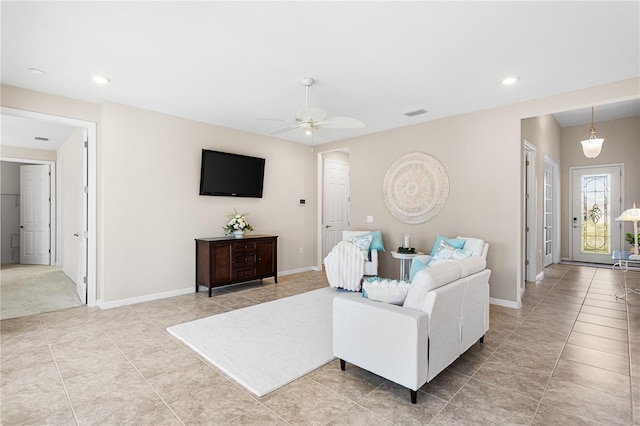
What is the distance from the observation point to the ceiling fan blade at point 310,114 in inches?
127

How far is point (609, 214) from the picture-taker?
280 inches

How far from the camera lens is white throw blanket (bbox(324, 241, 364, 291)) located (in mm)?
4977

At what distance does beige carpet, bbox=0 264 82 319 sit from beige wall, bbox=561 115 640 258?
397 inches

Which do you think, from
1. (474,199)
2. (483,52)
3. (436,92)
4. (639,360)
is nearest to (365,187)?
(474,199)

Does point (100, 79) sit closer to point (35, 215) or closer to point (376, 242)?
point (376, 242)

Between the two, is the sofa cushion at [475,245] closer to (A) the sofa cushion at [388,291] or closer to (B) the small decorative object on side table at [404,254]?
(B) the small decorative object on side table at [404,254]

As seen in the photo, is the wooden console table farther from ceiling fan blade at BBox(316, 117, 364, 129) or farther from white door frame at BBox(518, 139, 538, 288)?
white door frame at BBox(518, 139, 538, 288)

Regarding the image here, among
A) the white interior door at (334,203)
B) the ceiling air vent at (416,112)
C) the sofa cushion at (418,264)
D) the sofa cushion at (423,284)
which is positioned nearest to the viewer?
the sofa cushion at (423,284)

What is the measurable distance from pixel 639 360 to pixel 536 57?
2820 mm

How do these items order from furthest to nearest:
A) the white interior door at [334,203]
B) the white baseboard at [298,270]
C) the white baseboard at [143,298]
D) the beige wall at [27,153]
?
1. the white interior door at [334,203]
2. the beige wall at [27,153]
3. the white baseboard at [298,270]
4. the white baseboard at [143,298]

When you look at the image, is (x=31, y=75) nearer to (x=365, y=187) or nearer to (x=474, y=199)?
(x=365, y=187)

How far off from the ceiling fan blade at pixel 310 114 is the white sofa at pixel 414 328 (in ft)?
6.06

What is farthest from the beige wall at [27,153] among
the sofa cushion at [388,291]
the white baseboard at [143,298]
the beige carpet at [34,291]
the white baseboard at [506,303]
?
the white baseboard at [506,303]

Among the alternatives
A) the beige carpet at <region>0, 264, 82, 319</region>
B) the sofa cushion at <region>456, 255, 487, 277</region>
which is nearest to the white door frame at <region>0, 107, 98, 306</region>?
the beige carpet at <region>0, 264, 82, 319</region>
